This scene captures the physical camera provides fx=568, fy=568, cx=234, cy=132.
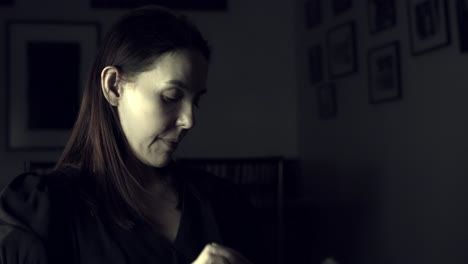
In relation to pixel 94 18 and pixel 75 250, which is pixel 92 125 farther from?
pixel 94 18

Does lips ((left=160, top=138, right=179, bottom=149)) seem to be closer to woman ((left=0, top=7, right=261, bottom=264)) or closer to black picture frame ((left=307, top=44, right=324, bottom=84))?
woman ((left=0, top=7, right=261, bottom=264))

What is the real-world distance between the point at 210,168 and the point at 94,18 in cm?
187

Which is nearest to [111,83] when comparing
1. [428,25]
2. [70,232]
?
[70,232]

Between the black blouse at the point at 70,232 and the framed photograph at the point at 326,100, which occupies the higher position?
the framed photograph at the point at 326,100

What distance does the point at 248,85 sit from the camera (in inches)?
162

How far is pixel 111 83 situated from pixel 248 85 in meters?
2.92

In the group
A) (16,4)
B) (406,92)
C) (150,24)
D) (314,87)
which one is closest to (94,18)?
(16,4)

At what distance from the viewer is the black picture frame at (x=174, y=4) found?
155 inches

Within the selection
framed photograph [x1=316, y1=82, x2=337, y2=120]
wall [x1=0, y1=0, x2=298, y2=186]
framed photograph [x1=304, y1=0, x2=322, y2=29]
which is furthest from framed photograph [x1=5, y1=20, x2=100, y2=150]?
framed photograph [x1=316, y1=82, x2=337, y2=120]

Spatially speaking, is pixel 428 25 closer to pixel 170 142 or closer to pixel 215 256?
pixel 170 142

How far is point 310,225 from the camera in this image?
3.86 m

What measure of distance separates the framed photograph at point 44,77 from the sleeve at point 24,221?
2813 millimetres

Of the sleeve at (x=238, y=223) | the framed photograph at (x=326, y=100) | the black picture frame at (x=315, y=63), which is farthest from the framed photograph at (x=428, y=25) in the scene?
the sleeve at (x=238, y=223)

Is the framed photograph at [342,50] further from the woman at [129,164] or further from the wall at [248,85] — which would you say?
the woman at [129,164]
